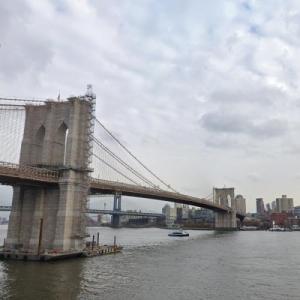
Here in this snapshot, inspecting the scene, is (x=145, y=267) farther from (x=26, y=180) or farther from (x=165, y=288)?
(x=26, y=180)

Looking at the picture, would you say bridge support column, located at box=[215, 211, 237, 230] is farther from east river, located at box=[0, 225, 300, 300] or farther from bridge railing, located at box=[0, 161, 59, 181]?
bridge railing, located at box=[0, 161, 59, 181]

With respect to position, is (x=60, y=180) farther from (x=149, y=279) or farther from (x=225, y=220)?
(x=225, y=220)

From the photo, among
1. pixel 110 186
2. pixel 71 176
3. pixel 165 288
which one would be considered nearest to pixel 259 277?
pixel 165 288

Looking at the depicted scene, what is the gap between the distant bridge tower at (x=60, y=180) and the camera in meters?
47.1

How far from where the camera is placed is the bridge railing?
4136cm

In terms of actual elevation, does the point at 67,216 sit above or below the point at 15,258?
above

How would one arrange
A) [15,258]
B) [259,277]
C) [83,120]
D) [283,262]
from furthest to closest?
[83,120]
[283,262]
[15,258]
[259,277]

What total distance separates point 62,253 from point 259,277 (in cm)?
2068

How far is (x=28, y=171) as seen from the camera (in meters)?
44.8

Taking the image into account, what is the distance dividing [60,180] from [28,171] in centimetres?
404

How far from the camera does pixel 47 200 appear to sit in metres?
48.8

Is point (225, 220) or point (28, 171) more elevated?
point (225, 220)

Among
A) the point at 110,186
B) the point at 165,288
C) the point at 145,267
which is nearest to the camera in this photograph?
the point at 165,288

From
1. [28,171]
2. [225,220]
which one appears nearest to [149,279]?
[28,171]
